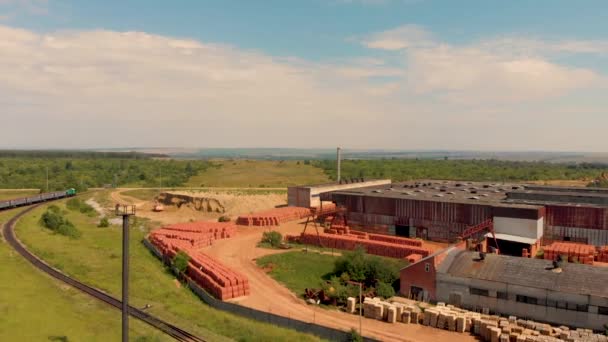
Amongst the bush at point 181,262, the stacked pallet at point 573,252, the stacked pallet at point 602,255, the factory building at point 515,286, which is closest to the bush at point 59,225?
the bush at point 181,262

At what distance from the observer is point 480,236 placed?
50.6 metres

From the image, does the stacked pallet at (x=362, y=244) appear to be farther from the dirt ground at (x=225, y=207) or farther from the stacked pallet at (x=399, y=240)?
the dirt ground at (x=225, y=207)

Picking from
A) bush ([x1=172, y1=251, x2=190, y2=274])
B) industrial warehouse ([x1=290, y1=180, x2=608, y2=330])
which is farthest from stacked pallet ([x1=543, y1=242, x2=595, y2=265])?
bush ([x1=172, y1=251, x2=190, y2=274])

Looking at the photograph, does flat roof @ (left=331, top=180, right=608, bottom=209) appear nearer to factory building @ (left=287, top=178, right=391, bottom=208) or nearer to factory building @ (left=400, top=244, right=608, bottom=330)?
factory building @ (left=287, top=178, right=391, bottom=208)

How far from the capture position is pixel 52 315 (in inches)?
1192

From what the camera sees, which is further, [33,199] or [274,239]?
[33,199]

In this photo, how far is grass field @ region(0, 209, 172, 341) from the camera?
27.2 meters

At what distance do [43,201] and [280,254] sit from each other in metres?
67.3

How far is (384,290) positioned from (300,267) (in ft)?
37.2

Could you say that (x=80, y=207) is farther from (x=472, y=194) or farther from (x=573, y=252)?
(x=573, y=252)

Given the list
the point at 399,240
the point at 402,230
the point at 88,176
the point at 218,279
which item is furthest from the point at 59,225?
the point at 88,176

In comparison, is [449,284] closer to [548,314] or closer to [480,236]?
[548,314]

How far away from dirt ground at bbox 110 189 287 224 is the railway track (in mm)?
26461

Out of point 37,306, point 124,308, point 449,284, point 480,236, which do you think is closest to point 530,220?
point 480,236
